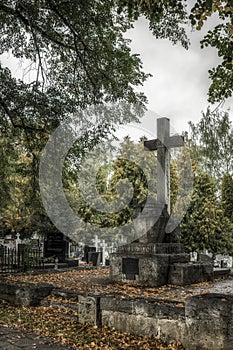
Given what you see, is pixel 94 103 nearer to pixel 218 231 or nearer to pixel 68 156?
pixel 68 156

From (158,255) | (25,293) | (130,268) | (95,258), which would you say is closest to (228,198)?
(95,258)

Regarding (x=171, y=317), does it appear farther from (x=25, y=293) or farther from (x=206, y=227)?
(x=206, y=227)

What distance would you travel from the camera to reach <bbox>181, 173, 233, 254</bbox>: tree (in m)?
22.3

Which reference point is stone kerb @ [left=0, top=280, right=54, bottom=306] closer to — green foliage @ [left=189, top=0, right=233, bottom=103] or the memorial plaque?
the memorial plaque

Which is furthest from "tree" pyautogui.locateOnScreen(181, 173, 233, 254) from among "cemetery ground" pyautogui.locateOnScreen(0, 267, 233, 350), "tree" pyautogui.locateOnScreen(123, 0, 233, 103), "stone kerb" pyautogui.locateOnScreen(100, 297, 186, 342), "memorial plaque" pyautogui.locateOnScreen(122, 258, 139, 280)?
"stone kerb" pyautogui.locateOnScreen(100, 297, 186, 342)

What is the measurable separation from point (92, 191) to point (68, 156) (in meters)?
20.6

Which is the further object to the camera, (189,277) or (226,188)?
(226,188)

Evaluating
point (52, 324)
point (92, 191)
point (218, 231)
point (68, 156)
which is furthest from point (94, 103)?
point (92, 191)

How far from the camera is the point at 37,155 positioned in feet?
39.8

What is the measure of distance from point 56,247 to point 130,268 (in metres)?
9.77

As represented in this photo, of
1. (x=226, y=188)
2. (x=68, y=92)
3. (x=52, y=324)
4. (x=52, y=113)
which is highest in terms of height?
(x=68, y=92)

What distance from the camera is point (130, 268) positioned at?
10523 millimetres

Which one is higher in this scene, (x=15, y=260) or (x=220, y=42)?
(x=220, y=42)

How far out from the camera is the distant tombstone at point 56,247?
19125 millimetres
